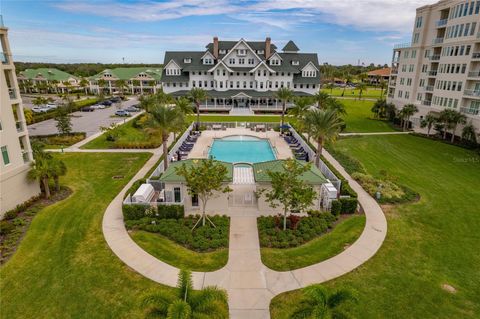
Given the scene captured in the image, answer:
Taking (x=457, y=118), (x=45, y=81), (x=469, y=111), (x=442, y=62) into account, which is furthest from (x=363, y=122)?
(x=45, y=81)

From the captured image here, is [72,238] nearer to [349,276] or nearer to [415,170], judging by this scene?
[349,276]

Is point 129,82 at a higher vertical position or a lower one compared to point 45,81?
lower

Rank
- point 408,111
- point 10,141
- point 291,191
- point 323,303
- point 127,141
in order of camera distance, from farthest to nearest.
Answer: point 408,111, point 127,141, point 10,141, point 291,191, point 323,303

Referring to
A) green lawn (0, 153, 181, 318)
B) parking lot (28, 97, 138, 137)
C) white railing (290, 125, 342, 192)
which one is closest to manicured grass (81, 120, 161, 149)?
parking lot (28, 97, 138, 137)

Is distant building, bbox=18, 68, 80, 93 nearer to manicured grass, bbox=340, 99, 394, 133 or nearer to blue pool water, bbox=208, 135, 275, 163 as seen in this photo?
blue pool water, bbox=208, 135, 275, 163

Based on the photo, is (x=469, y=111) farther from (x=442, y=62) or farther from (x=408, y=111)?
(x=442, y=62)

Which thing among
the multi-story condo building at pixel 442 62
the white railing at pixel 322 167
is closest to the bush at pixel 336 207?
the white railing at pixel 322 167

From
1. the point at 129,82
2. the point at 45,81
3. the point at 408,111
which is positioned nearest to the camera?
the point at 408,111
